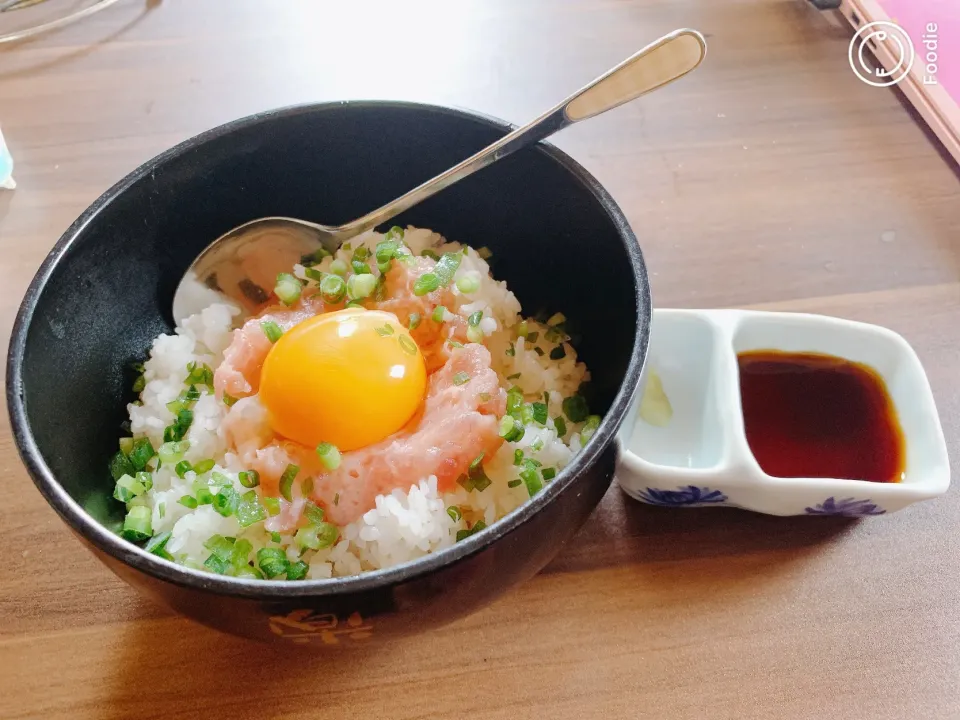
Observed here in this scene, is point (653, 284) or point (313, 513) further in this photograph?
point (653, 284)

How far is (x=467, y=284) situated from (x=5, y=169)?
4.13ft

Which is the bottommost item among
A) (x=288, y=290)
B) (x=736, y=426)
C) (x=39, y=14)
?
(x=736, y=426)

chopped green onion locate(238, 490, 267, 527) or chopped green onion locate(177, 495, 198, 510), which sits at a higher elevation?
chopped green onion locate(177, 495, 198, 510)

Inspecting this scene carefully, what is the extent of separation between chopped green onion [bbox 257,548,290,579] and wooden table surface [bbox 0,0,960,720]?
188 mm

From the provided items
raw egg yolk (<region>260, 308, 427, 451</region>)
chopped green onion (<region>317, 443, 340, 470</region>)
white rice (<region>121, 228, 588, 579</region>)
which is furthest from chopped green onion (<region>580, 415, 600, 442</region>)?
chopped green onion (<region>317, 443, 340, 470</region>)

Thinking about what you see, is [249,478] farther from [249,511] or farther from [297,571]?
[297,571]

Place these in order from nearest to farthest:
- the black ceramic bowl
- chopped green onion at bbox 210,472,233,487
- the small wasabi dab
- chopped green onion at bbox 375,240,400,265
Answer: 1. the black ceramic bowl
2. chopped green onion at bbox 210,472,233,487
3. chopped green onion at bbox 375,240,400,265
4. the small wasabi dab

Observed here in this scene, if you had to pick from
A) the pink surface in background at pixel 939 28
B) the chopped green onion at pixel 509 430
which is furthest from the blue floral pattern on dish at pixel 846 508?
the pink surface in background at pixel 939 28

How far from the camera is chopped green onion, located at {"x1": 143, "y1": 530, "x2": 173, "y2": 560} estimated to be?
1.09 metres

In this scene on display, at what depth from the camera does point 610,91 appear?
48.9 inches

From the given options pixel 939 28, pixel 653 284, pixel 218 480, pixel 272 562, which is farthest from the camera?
pixel 939 28

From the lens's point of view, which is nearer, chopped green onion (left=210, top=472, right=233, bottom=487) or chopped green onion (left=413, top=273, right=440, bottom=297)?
chopped green onion (left=210, top=472, right=233, bottom=487)

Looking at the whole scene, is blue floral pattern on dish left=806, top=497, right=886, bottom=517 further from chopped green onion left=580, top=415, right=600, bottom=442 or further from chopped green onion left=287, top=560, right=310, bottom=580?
chopped green onion left=287, top=560, right=310, bottom=580

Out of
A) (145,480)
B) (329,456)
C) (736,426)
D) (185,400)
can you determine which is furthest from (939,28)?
(145,480)
